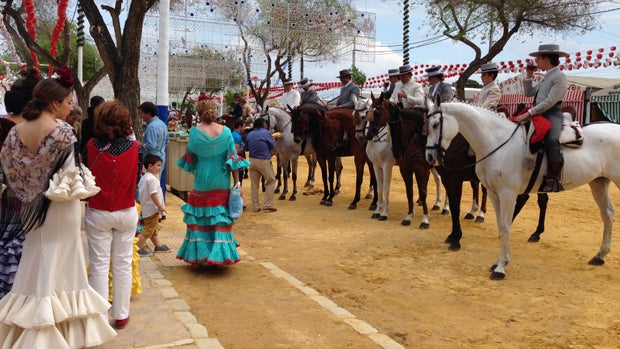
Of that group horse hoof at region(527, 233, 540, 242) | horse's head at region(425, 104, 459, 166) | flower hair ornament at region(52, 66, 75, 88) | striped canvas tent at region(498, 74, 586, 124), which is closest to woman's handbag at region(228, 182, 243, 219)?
horse's head at region(425, 104, 459, 166)

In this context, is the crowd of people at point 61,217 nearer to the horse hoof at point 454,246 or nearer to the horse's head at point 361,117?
the horse hoof at point 454,246

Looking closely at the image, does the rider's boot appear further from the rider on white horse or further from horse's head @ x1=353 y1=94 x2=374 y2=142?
horse's head @ x1=353 y1=94 x2=374 y2=142

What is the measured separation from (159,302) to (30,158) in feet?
7.03

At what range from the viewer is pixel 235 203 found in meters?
6.42

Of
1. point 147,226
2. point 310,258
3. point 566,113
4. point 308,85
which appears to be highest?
point 308,85

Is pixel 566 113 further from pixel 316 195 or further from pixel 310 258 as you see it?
pixel 316 195

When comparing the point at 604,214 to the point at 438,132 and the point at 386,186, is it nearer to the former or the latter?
the point at 438,132

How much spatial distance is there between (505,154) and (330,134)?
18.4 ft

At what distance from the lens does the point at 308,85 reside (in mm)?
14102

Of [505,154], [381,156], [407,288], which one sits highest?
[505,154]

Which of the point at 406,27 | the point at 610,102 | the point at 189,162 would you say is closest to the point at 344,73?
the point at 406,27

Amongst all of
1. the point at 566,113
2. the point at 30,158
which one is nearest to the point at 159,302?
the point at 30,158

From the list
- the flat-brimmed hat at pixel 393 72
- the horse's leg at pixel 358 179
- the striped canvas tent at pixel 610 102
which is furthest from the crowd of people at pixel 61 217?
the striped canvas tent at pixel 610 102

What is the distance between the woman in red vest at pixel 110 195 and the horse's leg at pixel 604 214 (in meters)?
6.20
